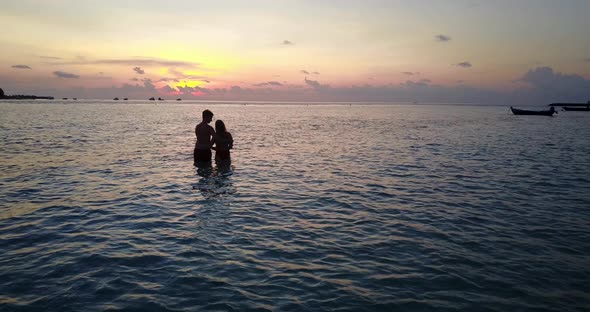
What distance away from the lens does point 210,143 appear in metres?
21.2

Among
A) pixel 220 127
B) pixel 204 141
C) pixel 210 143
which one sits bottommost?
pixel 210 143

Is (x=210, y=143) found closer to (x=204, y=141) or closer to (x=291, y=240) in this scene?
(x=204, y=141)

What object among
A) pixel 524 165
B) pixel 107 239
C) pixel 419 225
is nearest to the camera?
pixel 107 239

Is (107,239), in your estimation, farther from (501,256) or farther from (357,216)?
(501,256)

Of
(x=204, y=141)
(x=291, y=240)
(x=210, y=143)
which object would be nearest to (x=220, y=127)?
(x=210, y=143)

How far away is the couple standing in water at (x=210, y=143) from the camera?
20734 mm

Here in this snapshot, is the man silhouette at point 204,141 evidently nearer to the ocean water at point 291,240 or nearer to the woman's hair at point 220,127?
the woman's hair at point 220,127

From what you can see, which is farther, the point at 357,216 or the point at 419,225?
the point at 357,216

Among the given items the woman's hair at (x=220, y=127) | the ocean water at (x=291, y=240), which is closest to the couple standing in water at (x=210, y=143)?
the woman's hair at (x=220, y=127)

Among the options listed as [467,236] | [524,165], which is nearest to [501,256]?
[467,236]

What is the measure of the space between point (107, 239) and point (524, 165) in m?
25.1

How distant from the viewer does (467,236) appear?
1024 centimetres

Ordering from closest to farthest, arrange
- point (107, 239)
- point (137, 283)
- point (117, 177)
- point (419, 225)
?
point (137, 283) < point (107, 239) < point (419, 225) < point (117, 177)

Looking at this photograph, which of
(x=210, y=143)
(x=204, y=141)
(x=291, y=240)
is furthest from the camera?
(x=210, y=143)
